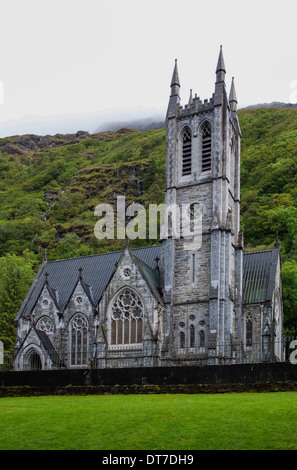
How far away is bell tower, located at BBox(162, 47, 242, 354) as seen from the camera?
40.0m

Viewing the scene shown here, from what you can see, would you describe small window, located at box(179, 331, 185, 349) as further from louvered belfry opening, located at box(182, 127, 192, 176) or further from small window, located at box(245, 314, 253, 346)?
louvered belfry opening, located at box(182, 127, 192, 176)

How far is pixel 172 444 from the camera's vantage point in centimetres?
1455

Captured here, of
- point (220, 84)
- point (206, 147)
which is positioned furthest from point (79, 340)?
point (220, 84)

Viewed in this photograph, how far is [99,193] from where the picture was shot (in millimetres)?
133875

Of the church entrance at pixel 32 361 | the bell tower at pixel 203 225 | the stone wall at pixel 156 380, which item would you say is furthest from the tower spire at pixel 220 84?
the stone wall at pixel 156 380

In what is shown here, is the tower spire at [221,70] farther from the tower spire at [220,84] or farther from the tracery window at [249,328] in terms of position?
the tracery window at [249,328]

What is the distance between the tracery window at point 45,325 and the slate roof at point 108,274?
4.72ft

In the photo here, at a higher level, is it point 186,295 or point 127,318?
point 186,295

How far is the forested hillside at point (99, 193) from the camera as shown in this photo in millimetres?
72838

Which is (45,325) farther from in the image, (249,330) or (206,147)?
(206,147)

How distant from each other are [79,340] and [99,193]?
90639mm
